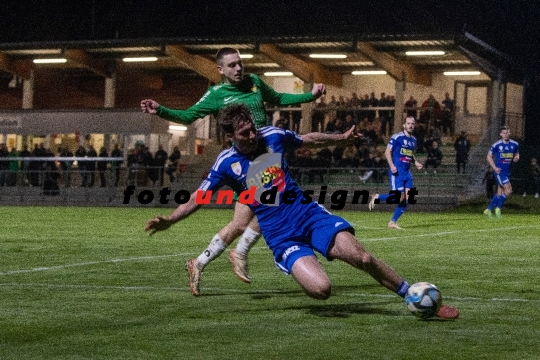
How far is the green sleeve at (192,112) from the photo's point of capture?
9.53 meters

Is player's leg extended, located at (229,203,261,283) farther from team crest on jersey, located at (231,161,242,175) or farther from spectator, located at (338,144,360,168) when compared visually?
spectator, located at (338,144,360,168)

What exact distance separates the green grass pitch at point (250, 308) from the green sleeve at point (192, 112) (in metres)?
1.62

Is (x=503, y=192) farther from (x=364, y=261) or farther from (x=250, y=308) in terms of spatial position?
(x=364, y=261)

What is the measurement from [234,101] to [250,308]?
2480mm

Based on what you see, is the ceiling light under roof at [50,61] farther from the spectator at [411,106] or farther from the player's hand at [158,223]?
the player's hand at [158,223]

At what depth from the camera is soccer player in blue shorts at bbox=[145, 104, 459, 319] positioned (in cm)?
735

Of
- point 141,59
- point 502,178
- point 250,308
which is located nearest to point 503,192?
point 502,178

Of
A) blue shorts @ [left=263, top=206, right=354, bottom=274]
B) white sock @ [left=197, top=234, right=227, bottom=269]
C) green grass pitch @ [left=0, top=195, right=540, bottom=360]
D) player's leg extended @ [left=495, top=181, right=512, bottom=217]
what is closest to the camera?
green grass pitch @ [left=0, top=195, right=540, bottom=360]

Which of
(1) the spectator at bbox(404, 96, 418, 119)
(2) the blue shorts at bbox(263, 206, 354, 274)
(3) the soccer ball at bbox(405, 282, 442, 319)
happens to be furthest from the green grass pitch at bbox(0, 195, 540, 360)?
(1) the spectator at bbox(404, 96, 418, 119)

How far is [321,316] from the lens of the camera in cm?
759

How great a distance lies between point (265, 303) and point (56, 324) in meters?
1.92

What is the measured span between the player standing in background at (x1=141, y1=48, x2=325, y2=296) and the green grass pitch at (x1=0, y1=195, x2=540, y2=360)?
0.30 m

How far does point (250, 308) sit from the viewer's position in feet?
26.6

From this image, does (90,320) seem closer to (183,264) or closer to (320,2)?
(183,264)
